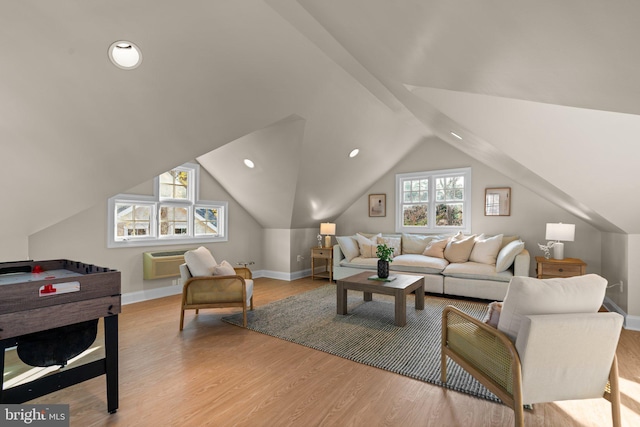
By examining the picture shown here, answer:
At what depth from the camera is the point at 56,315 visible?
5.77 ft

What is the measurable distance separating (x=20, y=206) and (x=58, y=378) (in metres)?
1.93

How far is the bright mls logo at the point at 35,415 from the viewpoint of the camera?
161 cm

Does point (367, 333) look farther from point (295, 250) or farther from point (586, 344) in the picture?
point (295, 250)

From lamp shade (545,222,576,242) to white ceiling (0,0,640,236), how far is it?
861 millimetres

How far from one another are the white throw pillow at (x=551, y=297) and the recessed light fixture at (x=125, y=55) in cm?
290

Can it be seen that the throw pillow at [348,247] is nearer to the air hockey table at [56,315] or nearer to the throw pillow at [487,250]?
the throw pillow at [487,250]

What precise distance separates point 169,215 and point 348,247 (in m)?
3.12

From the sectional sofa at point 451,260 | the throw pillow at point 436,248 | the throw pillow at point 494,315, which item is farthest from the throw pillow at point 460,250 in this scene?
the throw pillow at point 494,315

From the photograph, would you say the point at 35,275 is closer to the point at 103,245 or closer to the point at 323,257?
the point at 103,245

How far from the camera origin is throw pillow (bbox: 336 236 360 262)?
570 cm

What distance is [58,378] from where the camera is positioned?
5.91ft


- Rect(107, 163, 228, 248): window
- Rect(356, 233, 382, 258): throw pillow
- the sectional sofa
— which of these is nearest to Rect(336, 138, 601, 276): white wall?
the sectional sofa

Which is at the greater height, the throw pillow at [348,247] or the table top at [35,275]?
the table top at [35,275]

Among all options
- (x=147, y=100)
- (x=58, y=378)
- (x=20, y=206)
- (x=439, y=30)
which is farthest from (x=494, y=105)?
(x=20, y=206)
